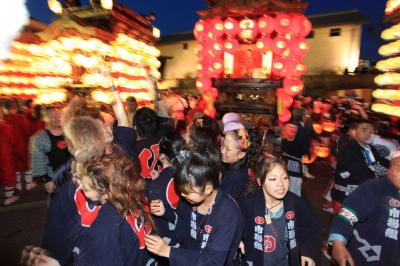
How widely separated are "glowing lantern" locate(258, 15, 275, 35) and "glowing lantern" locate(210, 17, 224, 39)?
2.02m

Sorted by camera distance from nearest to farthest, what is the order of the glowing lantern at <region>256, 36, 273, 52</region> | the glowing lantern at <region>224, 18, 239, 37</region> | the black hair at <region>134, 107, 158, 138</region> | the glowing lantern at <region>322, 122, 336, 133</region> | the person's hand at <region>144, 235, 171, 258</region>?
1. the person's hand at <region>144, 235, 171, 258</region>
2. the black hair at <region>134, 107, 158, 138</region>
3. the glowing lantern at <region>322, 122, 336, 133</region>
4. the glowing lantern at <region>256, 36, 273, 52</region>
5. the glowing lantern at <region>224, 18, 239, 37</region>

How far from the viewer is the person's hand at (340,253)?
89.7 inches

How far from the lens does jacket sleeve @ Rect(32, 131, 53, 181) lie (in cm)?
427

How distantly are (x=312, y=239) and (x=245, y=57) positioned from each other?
55.5 ft

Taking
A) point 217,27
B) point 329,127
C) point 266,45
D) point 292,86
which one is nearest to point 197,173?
point 329,127

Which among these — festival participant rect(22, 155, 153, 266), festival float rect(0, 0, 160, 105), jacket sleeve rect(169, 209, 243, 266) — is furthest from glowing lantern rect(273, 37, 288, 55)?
festival participant rect(22, 155, 153, 266)

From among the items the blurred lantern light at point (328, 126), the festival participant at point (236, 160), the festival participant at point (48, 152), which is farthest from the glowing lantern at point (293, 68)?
the festival participant at point (48, 152)

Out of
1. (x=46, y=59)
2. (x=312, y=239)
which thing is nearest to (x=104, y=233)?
(x=312, y=239)

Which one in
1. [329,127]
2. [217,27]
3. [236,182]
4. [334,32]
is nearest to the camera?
[236,182]

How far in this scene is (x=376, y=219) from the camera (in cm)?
250

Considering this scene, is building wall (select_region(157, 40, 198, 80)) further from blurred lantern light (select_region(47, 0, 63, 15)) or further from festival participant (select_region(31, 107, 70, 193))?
festival participant (select_region(31, 107, 70, 193))

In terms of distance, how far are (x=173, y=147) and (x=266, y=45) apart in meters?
14.0

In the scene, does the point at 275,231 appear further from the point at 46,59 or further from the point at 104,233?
the point at 46,59

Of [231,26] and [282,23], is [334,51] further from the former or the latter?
[231,26]
